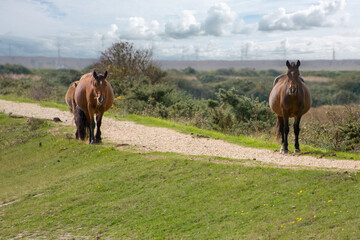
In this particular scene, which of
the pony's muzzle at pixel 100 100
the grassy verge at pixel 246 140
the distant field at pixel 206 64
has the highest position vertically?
the distant field at pixel 206 64

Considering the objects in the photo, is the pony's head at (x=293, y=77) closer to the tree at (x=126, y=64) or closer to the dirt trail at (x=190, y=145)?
the dirt trail at (x=190, y=145)

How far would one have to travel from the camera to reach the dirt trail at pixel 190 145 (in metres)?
10.3

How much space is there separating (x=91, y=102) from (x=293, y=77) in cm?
626

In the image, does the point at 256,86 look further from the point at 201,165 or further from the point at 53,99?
the point at 201,165

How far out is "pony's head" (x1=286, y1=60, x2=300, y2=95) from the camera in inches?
445

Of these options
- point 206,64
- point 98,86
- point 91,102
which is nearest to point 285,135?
point 98,86

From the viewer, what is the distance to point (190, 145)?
1378 centimetres

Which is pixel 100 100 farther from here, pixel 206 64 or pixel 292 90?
pixel 206 64

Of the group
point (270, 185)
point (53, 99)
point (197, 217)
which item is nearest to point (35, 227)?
point (197, 217)

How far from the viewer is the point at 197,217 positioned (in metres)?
7.49

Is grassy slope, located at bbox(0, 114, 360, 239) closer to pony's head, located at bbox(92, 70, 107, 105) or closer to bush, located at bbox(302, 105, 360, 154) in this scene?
pony's head, located at bbox(92, 70, 107, 105)

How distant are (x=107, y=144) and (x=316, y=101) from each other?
40763mm

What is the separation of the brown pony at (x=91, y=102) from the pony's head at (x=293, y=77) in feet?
17.8

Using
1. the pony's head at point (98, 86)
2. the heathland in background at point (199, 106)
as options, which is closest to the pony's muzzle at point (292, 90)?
the heathland in background at point (199, 106)
